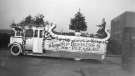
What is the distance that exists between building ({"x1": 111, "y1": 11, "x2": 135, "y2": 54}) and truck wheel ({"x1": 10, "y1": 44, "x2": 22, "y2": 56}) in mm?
501

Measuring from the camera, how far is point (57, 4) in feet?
2.93

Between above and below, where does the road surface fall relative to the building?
below

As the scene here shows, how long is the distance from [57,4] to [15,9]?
0.76ft

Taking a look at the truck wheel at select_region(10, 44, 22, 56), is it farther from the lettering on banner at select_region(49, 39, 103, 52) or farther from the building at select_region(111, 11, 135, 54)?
the building at select_region(111, 11, 135, 54)

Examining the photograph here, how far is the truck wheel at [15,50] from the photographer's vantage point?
2.92ft

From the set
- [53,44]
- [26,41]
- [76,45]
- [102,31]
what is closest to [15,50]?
[26,41]

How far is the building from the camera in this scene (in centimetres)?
85

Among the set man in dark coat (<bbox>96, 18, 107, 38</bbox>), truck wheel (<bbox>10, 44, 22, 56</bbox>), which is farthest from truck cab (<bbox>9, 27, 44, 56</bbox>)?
man in dark coat (<bbox>96, 18, 107, 38</bbox>)

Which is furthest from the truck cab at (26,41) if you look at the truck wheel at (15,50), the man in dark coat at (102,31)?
the man in dark coat at (102,31)

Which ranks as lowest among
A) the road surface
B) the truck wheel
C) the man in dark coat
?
the road surface

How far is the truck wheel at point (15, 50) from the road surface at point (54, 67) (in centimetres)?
2

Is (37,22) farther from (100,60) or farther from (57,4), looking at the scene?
(100,60)

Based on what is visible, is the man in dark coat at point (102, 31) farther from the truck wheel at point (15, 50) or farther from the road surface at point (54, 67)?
the truck wheel at point (15, 50)

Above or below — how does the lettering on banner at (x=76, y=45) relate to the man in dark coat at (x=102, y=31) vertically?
below
